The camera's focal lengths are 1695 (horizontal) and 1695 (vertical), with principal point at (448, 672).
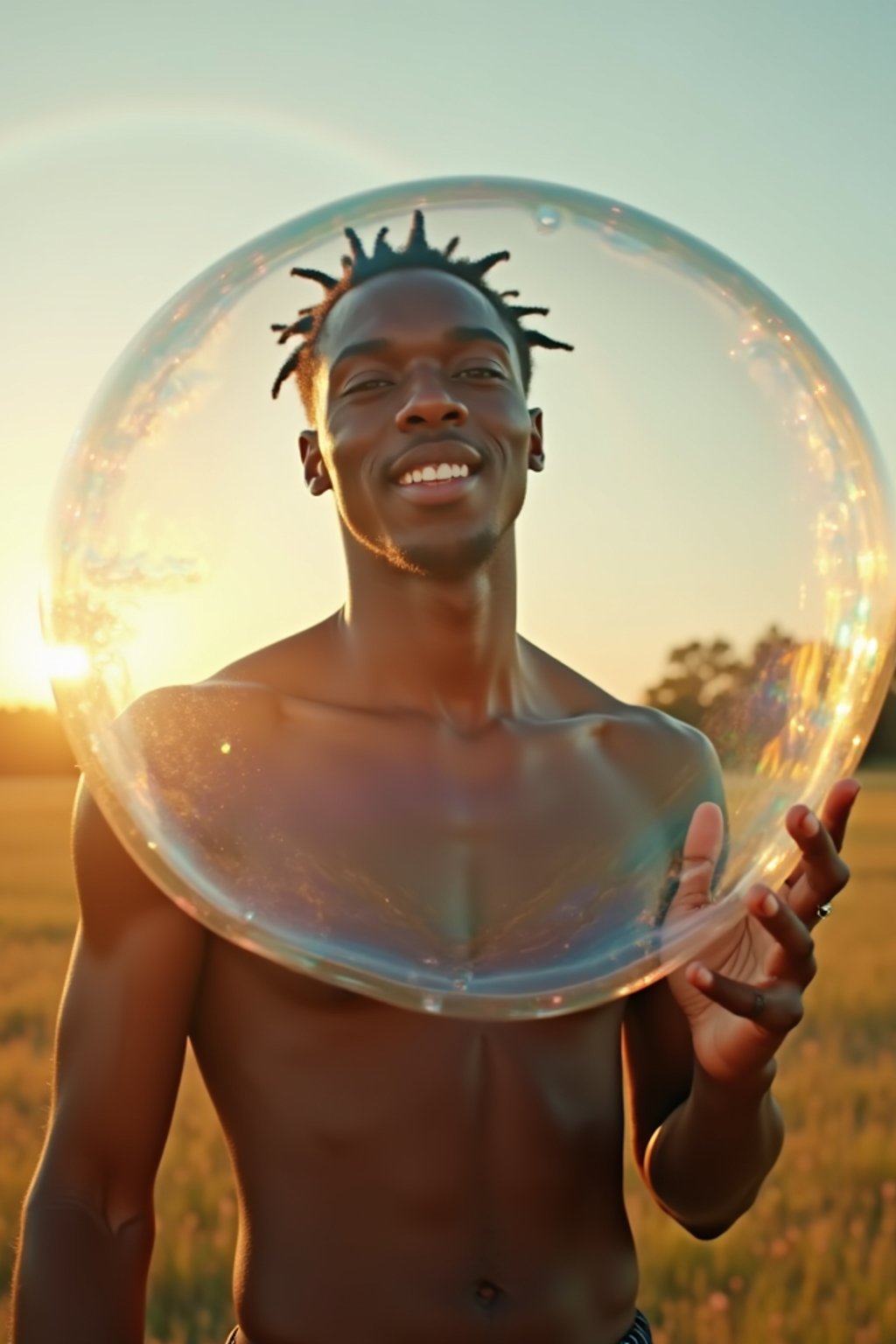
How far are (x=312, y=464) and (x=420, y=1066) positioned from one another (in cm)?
100

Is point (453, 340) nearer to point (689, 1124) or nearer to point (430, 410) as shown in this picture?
point (430, 410)

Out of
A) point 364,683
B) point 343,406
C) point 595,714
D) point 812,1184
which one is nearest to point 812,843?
point 595,714

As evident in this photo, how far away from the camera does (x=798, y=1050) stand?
10.4 meters

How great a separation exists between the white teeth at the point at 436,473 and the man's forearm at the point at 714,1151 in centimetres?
111

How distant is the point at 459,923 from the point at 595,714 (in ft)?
1.41

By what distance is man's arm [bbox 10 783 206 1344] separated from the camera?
263cm

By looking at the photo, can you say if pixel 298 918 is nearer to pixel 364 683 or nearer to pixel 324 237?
pixel 364 683

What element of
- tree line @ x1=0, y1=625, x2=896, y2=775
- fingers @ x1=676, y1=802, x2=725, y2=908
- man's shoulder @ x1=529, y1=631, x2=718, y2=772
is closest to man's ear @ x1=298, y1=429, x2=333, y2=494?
man's shoulder @ x1=529, y1=631, x2=718, y2=772

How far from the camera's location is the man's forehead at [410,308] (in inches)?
105

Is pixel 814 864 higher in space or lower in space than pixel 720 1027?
higher

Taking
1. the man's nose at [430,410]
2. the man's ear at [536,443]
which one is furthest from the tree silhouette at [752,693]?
the man's nose at [430,410]

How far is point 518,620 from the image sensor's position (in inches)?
108

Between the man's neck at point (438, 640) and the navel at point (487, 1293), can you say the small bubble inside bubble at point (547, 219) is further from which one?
the navel at point (487, 1293)

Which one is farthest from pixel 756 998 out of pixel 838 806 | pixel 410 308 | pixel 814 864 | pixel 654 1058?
pixel 410 308
